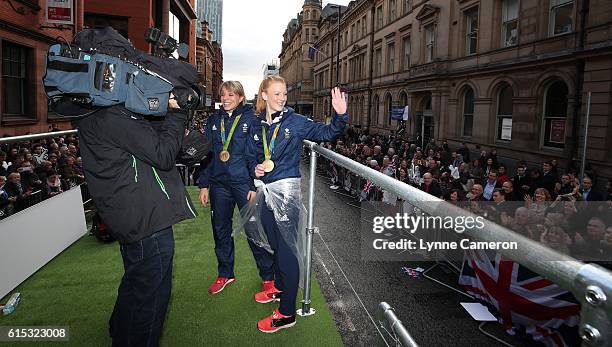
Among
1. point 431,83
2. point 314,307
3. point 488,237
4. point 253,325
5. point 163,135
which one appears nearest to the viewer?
point 488,237

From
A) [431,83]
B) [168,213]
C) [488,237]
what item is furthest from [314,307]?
[431,83]

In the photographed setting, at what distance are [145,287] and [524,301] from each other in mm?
4328

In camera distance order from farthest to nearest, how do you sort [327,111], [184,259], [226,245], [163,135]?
[327,111] → [184,259] → [226,245] → [163,135]

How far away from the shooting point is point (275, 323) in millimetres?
3453

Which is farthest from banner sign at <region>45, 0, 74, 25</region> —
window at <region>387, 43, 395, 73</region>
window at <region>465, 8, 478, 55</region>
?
window at <region>387, 43, 395, 73</region>

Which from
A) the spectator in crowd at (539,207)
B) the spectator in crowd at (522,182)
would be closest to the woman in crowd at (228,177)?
the spectator in crowd at (539,207)

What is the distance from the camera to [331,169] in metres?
8.78

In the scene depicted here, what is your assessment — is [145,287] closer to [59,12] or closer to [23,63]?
[23,63]

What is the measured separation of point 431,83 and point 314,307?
25.8m

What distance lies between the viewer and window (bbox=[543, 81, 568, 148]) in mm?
16922

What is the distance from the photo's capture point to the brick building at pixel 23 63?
1308 cm

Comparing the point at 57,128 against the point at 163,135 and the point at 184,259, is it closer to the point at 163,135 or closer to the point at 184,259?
the point at 184,259

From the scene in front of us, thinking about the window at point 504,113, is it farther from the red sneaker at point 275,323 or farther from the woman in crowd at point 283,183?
the red sneaker at point 275,323

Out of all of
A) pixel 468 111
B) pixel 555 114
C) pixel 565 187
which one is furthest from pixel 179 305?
pixel 468 111
